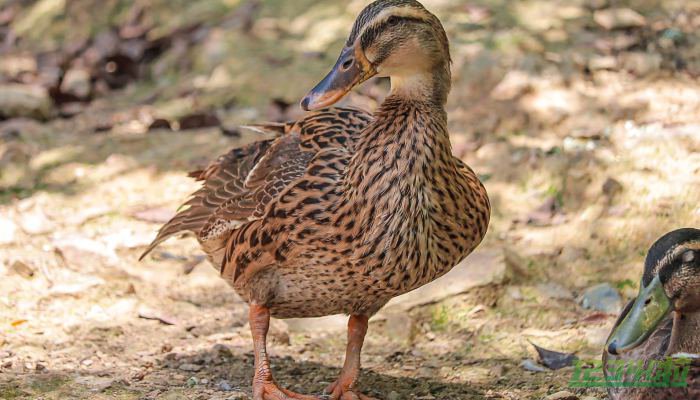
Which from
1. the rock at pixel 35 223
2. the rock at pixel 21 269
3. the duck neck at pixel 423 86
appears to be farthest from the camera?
the rock at pixel 35 223

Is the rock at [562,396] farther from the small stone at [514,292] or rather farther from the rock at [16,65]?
the rock at [16,65]

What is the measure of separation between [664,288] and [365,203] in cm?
119

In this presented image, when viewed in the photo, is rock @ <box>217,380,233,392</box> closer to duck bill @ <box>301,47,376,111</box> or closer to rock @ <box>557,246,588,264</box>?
duck bill @ <box>301,47,376,111</box>

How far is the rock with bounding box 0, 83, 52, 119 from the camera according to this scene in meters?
8.01

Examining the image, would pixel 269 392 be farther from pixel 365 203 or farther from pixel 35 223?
pixel 35 223

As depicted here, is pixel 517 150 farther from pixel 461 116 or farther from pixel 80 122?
pixel 80 122

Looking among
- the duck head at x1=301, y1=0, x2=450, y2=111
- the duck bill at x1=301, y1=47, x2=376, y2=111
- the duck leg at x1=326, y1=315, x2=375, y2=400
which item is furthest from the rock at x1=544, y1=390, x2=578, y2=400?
the duck bill at x1=301, y1=47, x2=376, y2=111

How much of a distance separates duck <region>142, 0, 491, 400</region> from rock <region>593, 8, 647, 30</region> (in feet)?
12.6

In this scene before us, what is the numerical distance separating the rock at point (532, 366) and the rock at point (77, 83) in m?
5.10

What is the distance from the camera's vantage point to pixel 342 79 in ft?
13.3

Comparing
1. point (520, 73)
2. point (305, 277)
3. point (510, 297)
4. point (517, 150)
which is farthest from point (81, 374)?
point (520, 73)

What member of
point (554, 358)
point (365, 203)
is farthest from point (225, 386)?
point (554, 358)

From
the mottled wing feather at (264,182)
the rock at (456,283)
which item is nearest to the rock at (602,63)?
the rock at (456,283)

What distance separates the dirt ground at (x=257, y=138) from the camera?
495cm
